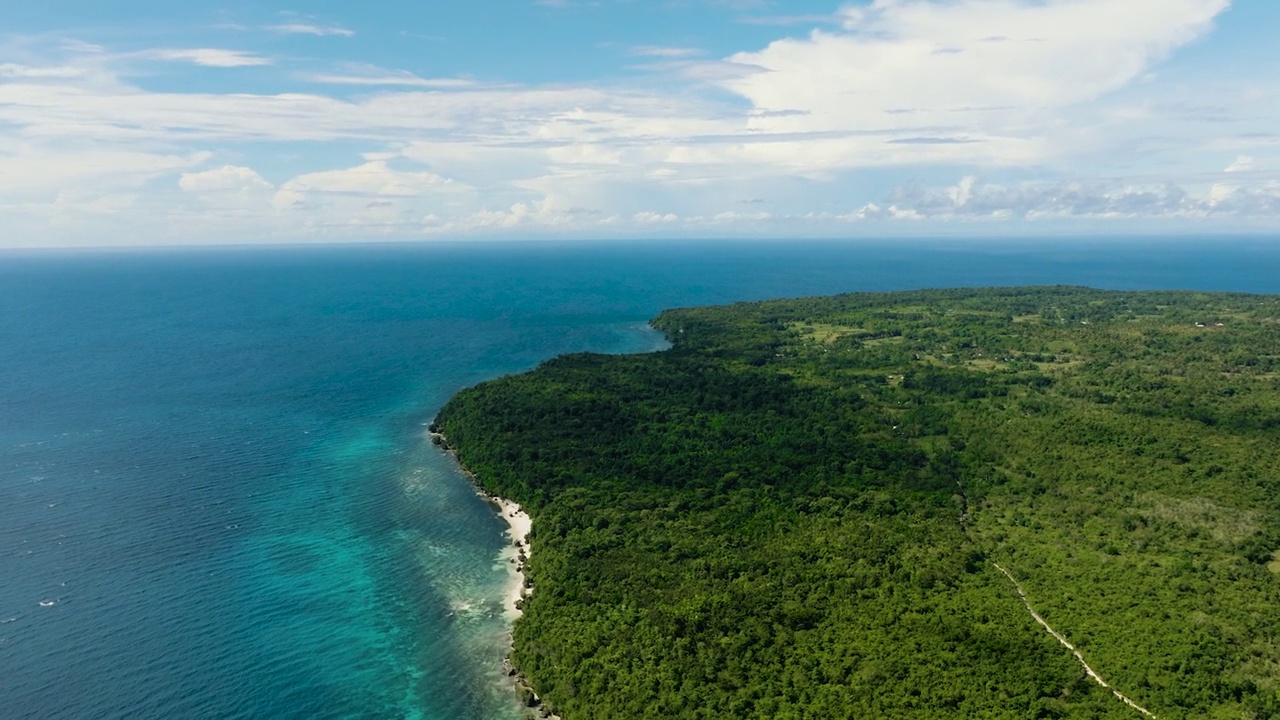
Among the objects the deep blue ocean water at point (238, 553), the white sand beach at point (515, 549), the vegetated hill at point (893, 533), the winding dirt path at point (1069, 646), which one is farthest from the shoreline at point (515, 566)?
the winding dirt path at point (1069, 646)

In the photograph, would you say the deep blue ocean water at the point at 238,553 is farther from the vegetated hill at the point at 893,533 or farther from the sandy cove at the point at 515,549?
the vegetated hill at the point at 893,533

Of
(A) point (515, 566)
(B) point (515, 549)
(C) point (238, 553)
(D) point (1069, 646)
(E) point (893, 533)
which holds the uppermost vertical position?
(E) point (893, 533)

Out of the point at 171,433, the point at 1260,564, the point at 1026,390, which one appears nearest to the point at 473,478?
the point at 171,433

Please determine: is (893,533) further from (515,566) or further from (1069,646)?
(515,566)

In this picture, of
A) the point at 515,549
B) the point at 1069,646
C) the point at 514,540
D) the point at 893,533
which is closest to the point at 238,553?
the point at 514,540

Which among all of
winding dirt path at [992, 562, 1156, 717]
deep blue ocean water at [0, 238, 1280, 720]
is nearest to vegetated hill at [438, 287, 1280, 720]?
winding dirt path at [992, 562, 1156, 717]

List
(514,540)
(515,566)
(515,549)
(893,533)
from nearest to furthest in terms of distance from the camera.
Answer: (893,533)
(515,566)
(515,549)
(514,540)
